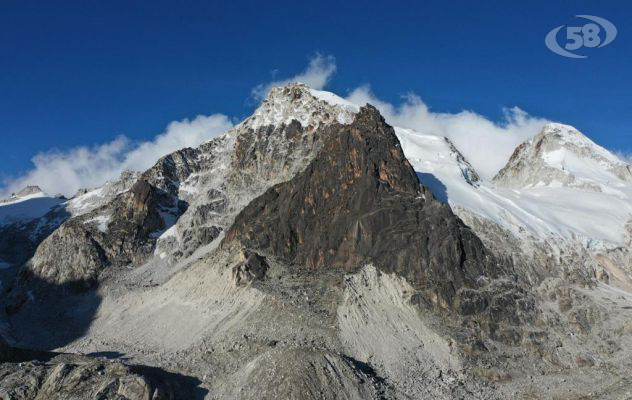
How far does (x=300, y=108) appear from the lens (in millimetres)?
157750

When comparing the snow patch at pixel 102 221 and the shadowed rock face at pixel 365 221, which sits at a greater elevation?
the snow patch at pixel 102 221

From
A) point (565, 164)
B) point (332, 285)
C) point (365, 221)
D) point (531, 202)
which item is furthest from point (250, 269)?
point (565, 164)

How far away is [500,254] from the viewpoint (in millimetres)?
109125

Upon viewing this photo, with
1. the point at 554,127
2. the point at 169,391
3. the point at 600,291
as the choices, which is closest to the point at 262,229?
the point at 169,391

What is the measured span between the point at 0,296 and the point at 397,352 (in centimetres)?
10815

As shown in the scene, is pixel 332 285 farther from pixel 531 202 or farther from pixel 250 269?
pixel 531 202

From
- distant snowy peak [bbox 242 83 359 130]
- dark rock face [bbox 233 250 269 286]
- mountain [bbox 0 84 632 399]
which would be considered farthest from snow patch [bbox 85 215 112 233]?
dark rock face [bbox 233 250 269 286]

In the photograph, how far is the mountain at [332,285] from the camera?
80500 mm

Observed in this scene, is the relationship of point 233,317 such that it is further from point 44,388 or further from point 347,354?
point 44,388

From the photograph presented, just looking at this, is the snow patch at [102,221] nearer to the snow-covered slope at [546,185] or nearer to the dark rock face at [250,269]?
the dark rock face at [250,269]

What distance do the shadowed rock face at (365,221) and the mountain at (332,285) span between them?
36cm

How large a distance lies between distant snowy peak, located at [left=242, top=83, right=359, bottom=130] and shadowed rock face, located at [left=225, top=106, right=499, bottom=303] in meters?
23.5

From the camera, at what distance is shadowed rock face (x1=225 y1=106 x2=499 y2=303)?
333ft

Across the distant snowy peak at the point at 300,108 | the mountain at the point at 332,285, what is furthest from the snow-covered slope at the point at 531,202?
the distant snowy peak at the point at 300,108
